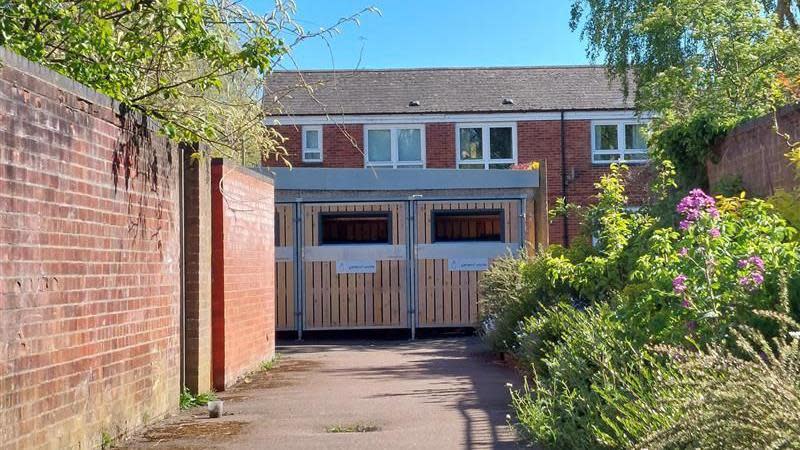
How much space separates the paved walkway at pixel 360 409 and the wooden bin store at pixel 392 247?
483 centimetres

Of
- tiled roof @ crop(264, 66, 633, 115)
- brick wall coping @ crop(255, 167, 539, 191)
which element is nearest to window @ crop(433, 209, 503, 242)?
brick wall coping @ crop(255, 167, 539, 191)

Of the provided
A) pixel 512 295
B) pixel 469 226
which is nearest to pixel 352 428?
pixel 512 295

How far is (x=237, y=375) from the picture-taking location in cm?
1401

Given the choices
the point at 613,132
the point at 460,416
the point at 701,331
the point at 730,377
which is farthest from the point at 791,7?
the point at 730,377

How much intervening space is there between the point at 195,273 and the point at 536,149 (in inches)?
795

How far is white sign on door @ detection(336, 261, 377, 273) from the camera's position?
22625 millimetres

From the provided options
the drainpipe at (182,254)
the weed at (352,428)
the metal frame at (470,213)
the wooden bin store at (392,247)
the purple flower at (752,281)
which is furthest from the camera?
the metal frame at (470,213)

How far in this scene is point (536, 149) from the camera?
31062mm

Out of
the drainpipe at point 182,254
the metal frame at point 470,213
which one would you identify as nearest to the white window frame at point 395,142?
the metal frame at point 470,213

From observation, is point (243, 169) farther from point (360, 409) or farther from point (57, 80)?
point (57, 80)

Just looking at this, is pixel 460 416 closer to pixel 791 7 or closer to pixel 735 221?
pixel 735 221

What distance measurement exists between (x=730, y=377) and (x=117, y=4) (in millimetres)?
7011

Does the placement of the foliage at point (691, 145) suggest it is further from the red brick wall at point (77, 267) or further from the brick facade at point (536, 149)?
the brick facade at point (536, 149)

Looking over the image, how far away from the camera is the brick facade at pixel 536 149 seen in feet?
101
